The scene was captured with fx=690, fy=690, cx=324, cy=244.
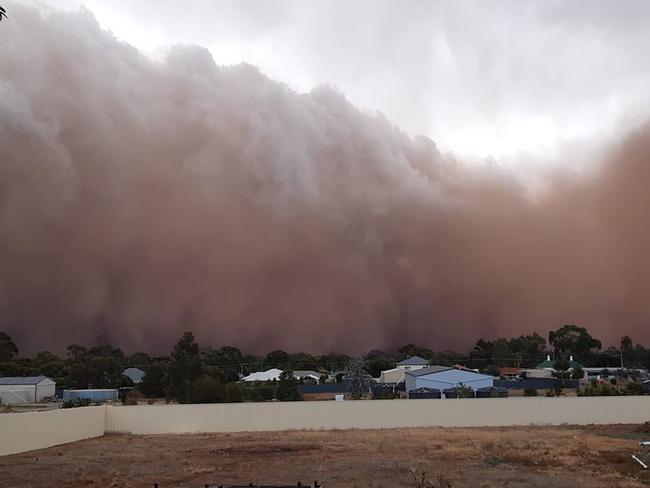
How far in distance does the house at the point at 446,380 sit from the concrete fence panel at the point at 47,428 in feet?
159

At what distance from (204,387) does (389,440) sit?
26.8 meters

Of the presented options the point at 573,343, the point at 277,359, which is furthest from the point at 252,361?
the point at 573,343

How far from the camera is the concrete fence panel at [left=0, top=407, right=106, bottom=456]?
1428 inches

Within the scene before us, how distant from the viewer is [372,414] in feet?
161

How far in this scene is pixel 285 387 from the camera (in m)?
72.9

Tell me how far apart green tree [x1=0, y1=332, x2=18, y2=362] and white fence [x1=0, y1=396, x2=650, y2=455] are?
321 feet

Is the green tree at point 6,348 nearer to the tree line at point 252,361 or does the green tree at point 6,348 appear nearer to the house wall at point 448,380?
the tree line at point 252,361

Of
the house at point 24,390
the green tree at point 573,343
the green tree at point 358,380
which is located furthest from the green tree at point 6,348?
the green tree at point 573,343

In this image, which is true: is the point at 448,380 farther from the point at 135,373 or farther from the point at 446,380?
the point at 135,373

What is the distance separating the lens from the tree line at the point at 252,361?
268ft

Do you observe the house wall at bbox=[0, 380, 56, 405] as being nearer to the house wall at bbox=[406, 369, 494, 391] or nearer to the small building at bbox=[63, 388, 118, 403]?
the small building at bbox=[63, 388, 118, 403]

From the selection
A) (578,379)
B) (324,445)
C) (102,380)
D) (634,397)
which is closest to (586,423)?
(634,397)

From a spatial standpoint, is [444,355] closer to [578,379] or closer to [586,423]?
[578,379]

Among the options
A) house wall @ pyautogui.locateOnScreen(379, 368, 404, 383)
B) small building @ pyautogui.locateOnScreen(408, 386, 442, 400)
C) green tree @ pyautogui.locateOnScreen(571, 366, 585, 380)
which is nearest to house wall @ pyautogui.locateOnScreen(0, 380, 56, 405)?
small building @ pyautogui.locateOnScreen(408, 386, 442, 400)
